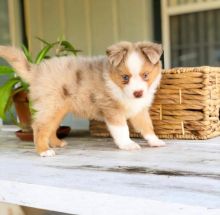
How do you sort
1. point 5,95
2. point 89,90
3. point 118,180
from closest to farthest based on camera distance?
point 118,180, point 89,90, point 5,95

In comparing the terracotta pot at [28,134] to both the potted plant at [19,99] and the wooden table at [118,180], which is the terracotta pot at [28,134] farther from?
the wooden table at [118,180]

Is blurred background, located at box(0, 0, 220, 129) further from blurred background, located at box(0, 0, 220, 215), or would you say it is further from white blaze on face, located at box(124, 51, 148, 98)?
white blaze on face, located at box(124, 51, 148, 98)

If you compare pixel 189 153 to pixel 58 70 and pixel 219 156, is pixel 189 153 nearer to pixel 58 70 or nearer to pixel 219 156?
pixel 219 156

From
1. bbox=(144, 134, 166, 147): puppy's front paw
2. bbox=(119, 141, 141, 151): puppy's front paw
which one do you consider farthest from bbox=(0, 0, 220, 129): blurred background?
bbox=(119, 141, 141, 151): puppy's front paw

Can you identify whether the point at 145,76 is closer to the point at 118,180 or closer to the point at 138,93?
the point at 138,93

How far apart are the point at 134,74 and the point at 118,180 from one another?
0.44m

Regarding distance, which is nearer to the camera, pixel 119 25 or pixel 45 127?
pixel 45 127

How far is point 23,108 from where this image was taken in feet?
5.09

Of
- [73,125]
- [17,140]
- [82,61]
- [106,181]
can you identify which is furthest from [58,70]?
[73,125]

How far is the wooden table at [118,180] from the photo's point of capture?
722 millimetres

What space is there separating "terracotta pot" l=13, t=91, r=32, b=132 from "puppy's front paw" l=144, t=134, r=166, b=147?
1.71 feet

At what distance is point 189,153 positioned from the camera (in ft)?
3.78

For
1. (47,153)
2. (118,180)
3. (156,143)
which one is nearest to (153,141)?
(156,143)

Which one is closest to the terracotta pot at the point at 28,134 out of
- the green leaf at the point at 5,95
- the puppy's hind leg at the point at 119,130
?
the green leaf at the point at 5,95
